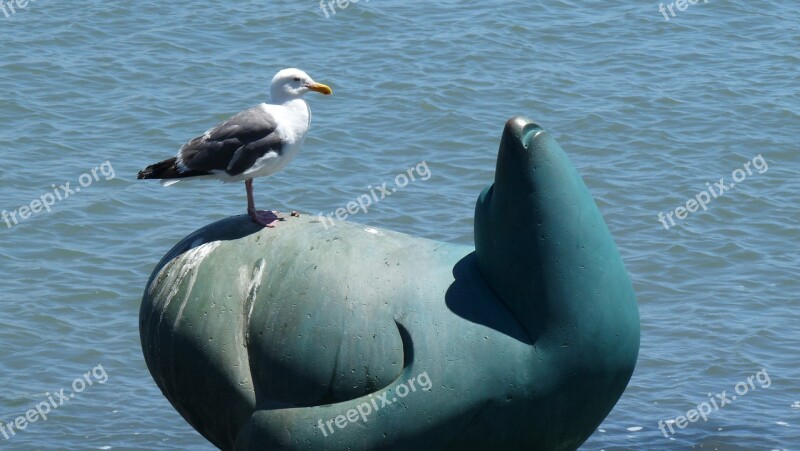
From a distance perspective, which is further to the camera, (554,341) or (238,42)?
(238,42)

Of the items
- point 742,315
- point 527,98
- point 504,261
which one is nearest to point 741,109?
point 527,98

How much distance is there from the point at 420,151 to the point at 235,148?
6914 millimetres

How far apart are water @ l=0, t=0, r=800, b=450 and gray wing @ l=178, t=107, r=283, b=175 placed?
2.21 meters

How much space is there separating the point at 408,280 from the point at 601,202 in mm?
6399

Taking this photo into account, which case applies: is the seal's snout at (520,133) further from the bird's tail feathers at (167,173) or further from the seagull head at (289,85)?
the bird's tail feathers at (167,173)

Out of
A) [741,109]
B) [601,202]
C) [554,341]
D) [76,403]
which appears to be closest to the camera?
[554,341]

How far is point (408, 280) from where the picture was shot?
5.62 metres

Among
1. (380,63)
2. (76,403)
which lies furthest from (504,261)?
(380,63)

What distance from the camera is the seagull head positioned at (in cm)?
629

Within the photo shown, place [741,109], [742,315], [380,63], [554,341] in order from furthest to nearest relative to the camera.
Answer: [380,63], [741,109], [742,315], [554,341]

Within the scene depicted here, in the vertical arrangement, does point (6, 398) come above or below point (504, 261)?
below

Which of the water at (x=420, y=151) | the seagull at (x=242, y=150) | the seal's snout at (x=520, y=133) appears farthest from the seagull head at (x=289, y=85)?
the water at (x=420, y=151)

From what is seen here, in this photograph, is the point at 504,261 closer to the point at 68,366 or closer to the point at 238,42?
the point at 68,366

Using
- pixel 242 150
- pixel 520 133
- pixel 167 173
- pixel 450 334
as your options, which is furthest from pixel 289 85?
pixel 450 334
